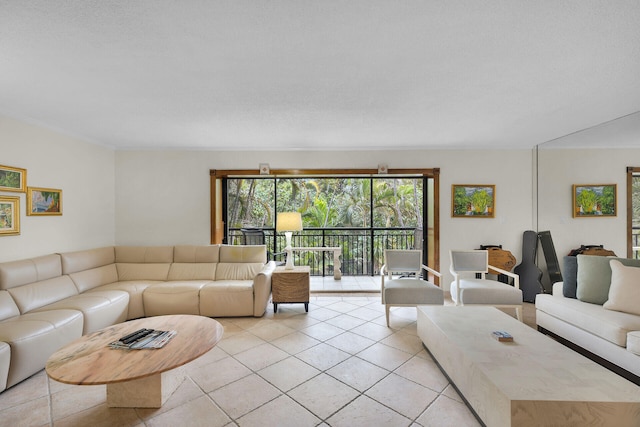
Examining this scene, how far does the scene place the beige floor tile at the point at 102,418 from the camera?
1.73 m

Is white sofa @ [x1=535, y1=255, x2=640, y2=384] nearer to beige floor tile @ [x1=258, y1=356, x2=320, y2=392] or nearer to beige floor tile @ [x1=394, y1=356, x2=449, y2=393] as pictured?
beige floor tile @ [x1=394, y1=356, x2=449, y2=393]

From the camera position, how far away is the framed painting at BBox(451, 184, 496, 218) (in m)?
4.44

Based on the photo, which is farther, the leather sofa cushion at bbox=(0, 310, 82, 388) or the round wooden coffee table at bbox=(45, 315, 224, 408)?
the leather sofa cushion at bbox=(0, 310, 82, 388)

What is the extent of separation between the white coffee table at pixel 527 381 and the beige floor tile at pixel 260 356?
4.68 ft

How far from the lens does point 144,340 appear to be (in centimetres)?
201

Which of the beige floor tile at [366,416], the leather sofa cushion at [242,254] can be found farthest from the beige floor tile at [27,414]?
the leather sofa cushion at [242,254]

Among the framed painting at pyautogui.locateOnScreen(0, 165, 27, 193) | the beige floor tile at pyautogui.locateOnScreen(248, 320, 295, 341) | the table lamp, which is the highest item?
the framed painting at pyautogui.locateOnScreen(0, 165, 27, 193)

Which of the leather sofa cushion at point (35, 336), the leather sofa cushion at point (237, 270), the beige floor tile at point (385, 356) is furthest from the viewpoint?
the leather sofa cushion at point (237, 270)

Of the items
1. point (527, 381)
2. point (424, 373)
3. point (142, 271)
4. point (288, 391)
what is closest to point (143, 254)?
point (142, 271)

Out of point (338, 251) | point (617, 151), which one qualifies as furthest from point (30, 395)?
point (617, 151)

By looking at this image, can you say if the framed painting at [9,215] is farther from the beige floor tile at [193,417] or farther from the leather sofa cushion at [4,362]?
the beige floor tile at [193,417]

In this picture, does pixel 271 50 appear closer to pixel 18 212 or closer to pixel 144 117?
pixel 144 117

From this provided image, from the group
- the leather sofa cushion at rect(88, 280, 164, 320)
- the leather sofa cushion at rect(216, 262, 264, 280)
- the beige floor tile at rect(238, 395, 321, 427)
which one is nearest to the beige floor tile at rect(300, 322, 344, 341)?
the beige floor tile at rect(238, 395, 321, 427)

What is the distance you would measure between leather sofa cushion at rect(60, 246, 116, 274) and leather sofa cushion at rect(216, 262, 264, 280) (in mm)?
1539
